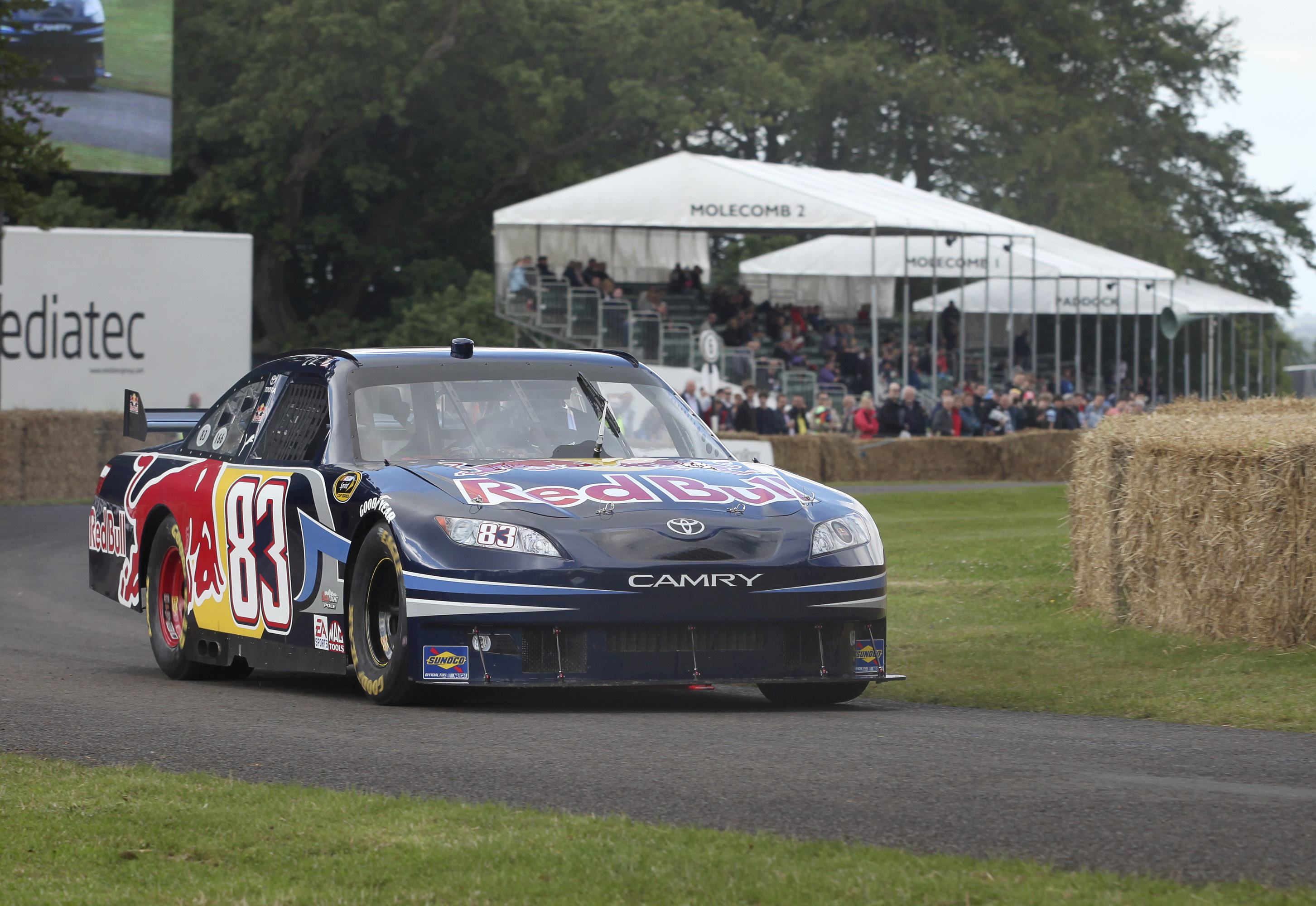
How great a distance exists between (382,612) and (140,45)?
28190 mm

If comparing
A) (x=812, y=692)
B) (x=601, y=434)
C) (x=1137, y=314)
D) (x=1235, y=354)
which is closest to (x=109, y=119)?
(x=1137, y=314)

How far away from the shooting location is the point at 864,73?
Answer: 59.4 metres

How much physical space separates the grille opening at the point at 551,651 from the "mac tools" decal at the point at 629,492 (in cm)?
49

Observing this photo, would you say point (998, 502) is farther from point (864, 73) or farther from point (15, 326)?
point (864, 73)

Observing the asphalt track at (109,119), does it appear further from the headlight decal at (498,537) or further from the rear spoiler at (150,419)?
the headlight decal at (498,537)

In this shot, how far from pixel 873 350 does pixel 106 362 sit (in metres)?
13.7

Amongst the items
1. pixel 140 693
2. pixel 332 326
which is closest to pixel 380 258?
pixel 332 326

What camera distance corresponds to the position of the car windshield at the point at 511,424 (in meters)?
8.30

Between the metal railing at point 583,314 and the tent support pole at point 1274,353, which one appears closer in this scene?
the metal railing at point 583,314

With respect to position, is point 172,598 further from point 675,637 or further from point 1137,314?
point 1137,314

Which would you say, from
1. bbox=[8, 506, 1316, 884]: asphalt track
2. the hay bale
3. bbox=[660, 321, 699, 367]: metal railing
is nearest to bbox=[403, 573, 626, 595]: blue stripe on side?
bbox=[8, 506, 1316, 884]: asphalt track

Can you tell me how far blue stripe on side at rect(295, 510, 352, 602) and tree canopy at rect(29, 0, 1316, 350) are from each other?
127 ft

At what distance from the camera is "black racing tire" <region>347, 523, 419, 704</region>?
7.50 metres

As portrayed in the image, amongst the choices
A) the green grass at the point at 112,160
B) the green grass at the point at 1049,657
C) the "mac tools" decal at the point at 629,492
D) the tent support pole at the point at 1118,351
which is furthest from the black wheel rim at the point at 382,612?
the tent support pole at the point at 1118,351
